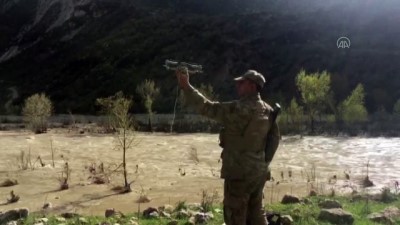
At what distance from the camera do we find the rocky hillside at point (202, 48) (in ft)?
210

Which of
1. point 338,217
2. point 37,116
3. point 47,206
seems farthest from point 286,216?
point 37,116

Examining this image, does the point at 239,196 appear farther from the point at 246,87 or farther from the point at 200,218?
the point at 200,218

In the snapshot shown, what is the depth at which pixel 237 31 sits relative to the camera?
2943 inches

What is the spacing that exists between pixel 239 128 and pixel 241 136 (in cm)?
8

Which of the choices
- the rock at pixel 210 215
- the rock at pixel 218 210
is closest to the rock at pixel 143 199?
the rock at pixel 218 210

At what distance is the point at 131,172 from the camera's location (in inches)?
811

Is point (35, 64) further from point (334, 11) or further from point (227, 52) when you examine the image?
point (334, 11)

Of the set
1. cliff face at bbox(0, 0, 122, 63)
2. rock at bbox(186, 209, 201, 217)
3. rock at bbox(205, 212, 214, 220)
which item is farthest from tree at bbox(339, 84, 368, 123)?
cliff face at bbox(0, 0, 122, 63)

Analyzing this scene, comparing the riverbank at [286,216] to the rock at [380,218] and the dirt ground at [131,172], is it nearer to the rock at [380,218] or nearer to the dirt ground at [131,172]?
the rock at [380,218]

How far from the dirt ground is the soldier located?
6.52 m

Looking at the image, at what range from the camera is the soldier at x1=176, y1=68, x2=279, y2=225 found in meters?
5.81

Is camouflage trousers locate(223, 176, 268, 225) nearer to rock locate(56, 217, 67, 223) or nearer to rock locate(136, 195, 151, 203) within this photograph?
rock locate(56, 217, 67, 223)

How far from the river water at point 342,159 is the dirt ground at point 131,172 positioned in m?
0.14

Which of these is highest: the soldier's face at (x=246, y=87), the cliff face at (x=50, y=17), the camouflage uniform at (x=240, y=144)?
the cliff face at (x=50, y=17)
